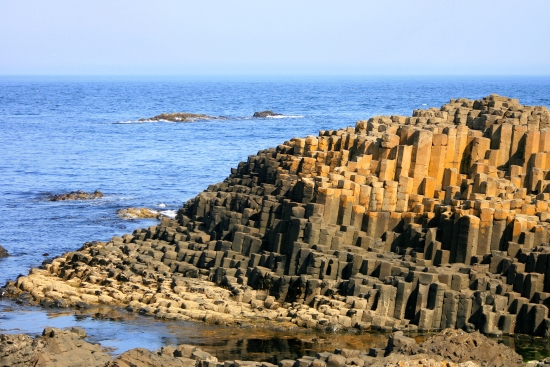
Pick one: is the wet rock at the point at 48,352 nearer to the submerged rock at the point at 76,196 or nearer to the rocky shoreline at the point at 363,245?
the rocky shoreline at the point at 363,245

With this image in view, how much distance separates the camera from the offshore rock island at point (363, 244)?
26.2m

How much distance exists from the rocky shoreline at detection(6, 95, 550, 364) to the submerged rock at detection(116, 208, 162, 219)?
9592mm

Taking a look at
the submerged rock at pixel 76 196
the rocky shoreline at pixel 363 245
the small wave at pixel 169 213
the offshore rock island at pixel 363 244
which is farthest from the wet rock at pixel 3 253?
the submerged rock at pixel 76 196

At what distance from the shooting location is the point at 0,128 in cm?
9569

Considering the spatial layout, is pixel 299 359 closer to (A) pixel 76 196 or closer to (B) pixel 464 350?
(B) pixel 464 350

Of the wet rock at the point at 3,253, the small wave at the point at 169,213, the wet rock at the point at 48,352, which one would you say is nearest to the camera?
the wet rock at the point at 48,352

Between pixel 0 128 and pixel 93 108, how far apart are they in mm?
34622

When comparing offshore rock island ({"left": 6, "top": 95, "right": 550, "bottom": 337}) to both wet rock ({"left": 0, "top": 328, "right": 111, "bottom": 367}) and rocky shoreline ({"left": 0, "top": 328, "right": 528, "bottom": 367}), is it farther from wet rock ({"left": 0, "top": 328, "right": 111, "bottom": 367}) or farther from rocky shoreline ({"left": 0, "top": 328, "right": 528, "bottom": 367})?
wet rock ({"left": 0, "top": 328, "right": 111, "bottom": 367})

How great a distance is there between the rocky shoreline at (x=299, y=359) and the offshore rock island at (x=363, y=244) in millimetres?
5116

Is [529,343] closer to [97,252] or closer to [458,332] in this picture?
[458,332]

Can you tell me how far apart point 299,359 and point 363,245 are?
941 centimetres

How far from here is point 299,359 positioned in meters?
20.2

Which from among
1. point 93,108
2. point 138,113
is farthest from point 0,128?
point 93,108

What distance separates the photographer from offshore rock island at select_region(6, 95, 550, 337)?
26.2 meters
